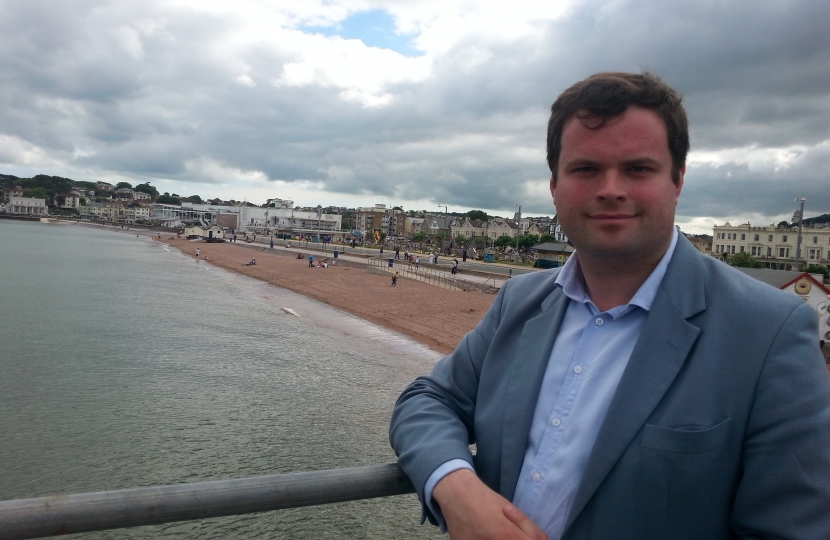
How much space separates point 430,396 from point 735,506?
977mm

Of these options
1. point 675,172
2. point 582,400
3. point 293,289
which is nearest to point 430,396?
point 582,400

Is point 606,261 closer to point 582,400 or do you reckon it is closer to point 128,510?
point 582,400

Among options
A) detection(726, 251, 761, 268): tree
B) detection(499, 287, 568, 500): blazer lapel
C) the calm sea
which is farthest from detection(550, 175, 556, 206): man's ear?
detection(726, 251, 761, 268): tree

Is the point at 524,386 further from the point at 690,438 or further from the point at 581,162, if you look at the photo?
the point at 581,162

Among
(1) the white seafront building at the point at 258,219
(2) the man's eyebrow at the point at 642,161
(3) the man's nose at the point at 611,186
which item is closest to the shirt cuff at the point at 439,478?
(3) the man's nose at the point at 611,186

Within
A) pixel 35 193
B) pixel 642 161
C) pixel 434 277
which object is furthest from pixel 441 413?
pixel 35 193

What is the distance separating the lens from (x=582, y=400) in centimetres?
174

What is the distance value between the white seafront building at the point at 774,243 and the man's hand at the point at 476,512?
76268 millimetres

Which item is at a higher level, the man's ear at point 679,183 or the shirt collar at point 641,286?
the man's ear at point 679,183

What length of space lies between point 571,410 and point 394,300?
108 feet

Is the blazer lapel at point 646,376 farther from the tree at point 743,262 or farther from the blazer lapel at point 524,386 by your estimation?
the tree at point 743,262

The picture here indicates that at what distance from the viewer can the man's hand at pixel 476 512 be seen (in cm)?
162

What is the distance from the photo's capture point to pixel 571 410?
1748 millimetres

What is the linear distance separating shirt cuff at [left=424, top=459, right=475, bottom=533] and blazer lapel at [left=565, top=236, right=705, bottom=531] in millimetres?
344
